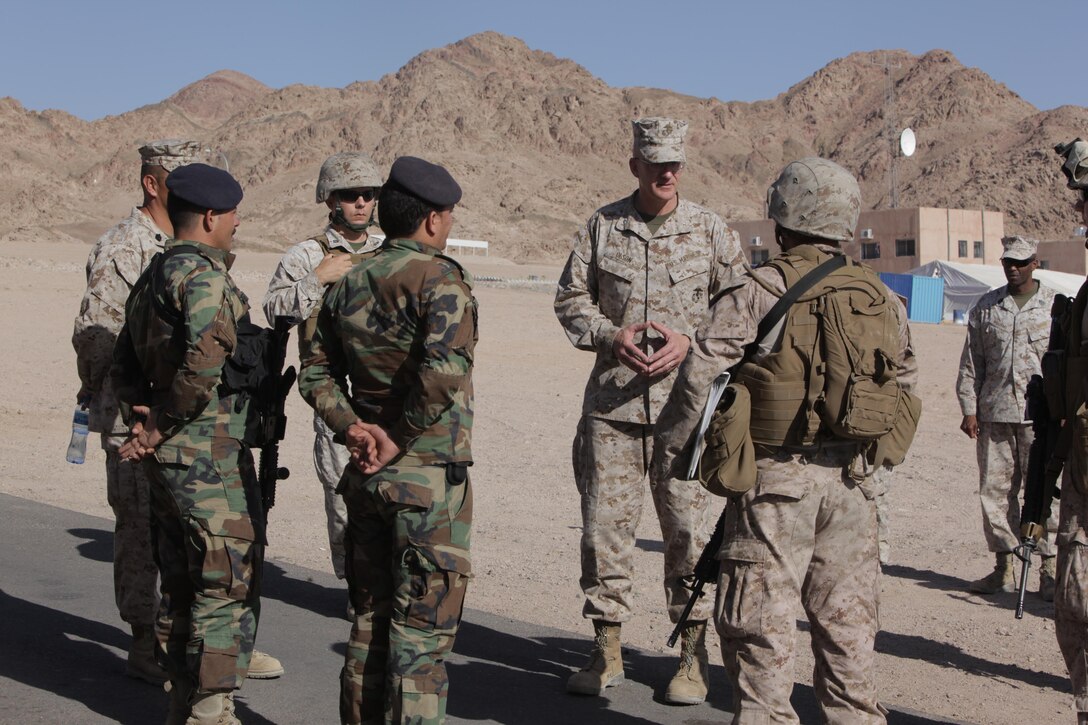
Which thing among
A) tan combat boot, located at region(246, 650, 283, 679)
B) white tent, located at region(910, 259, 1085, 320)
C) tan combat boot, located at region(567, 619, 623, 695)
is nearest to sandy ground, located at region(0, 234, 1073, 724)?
tan combat boot, located at region(567, 619, 623, 695)

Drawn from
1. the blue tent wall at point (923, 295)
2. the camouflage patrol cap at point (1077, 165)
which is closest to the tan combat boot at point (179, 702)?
the camouflage patrol cap at point (1077, 165)

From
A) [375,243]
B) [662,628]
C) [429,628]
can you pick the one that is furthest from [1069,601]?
[375,243]

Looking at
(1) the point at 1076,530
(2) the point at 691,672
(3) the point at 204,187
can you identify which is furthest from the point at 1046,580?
(3) the point at 204,187

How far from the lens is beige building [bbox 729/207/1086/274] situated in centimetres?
6388

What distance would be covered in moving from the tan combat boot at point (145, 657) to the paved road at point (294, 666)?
6cm

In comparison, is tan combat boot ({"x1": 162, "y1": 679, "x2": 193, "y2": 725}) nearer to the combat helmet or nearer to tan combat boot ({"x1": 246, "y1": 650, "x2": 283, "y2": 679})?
tan combat boot ({"x1": 246, "y1": 650, "x2": 283, "y2": 679})

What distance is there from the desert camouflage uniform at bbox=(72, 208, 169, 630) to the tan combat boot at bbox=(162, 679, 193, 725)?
2.93ft

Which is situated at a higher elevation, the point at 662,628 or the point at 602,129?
the point at 602,129

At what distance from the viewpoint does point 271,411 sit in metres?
4.69

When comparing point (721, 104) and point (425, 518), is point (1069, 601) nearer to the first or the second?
point (425, 518)

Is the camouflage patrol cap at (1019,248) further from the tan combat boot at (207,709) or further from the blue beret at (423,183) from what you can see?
the tan combat boot at (207,709)

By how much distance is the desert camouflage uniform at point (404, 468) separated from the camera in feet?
12.8

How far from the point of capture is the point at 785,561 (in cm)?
398

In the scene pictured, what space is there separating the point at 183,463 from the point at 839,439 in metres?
2.36
